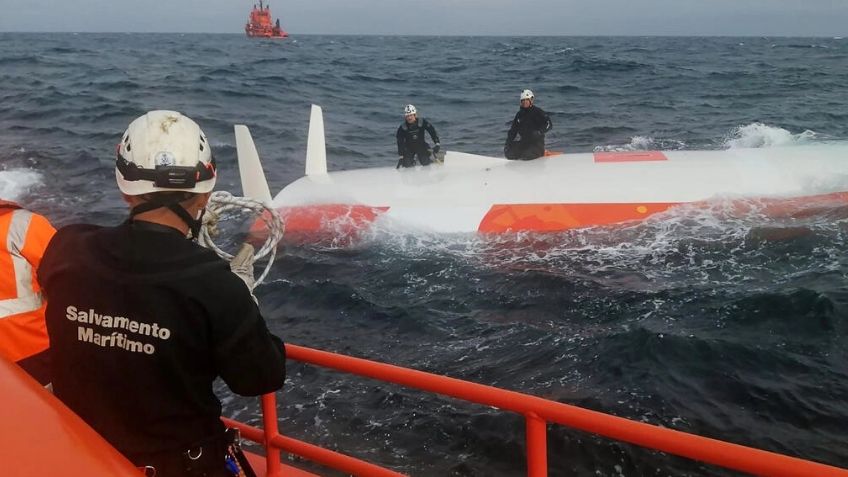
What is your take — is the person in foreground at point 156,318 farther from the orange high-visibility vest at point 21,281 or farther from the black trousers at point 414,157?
the black trousers at point 414,157

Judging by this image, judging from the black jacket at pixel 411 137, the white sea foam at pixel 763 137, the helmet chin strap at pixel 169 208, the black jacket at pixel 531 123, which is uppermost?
the helmet chin strap at pixel 169 208

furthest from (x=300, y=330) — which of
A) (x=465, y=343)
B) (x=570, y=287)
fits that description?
(x=570, y=287)

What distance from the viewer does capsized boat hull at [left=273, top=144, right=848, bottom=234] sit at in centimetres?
1112

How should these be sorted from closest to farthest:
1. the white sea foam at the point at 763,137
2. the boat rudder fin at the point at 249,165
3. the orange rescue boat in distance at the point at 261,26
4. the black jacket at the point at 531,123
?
the boat rudder fin at the point at 249,165
the black jacket at the point at 531,123
the white sea foam at the point at 763,137
the orange rescue boat in distance at the point at 261,26

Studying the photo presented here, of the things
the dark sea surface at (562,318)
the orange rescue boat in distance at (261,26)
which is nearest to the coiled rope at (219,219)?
the dark sea surface at (562,318)

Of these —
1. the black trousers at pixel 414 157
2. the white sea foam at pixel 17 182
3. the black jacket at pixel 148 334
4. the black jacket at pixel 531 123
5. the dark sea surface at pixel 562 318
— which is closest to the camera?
the black jacket at pixel 148 334

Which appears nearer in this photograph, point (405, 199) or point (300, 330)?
point (300, 330)

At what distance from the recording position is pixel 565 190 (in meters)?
11.4

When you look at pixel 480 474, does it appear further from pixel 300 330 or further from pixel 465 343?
pixel 300 330

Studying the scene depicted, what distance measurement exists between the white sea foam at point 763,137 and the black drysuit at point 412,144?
30.7 ft

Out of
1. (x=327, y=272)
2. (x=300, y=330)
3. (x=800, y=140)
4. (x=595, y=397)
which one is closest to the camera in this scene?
(x=595, y=397)

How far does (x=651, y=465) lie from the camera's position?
5434 mm

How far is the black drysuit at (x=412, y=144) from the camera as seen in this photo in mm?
12844

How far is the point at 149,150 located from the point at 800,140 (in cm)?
1938
